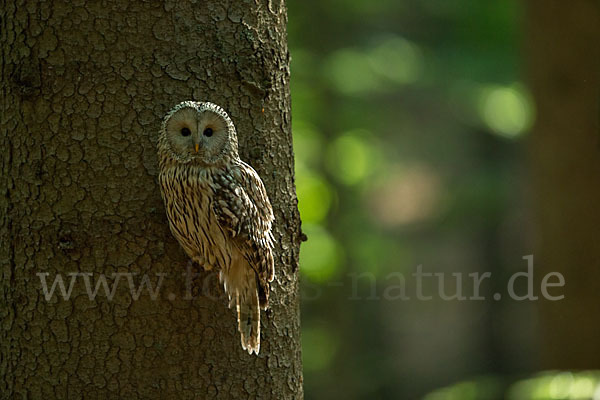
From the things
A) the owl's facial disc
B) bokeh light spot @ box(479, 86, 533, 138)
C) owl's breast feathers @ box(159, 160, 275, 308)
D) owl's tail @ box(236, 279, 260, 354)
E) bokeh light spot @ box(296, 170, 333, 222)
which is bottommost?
owl's tail @ box(236, 279, 260, 354)

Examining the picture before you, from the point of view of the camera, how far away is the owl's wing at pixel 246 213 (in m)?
2.84

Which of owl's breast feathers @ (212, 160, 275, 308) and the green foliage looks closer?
owl's breast feathers @ (212, 160, 275, 308)

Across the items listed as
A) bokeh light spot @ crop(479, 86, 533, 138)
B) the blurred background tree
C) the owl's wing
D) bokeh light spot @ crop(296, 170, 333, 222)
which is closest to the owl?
the owl's wing

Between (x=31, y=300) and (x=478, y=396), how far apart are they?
478cm

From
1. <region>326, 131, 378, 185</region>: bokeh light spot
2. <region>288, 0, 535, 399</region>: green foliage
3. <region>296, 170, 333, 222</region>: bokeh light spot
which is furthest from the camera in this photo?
<region>326, 131, 378, 185</region>: bokeh light spot

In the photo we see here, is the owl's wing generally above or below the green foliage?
below

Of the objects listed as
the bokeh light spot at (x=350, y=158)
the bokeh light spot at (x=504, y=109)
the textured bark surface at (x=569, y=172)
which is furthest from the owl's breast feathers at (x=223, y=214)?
the bokeh light spot at (x=504, y=109)

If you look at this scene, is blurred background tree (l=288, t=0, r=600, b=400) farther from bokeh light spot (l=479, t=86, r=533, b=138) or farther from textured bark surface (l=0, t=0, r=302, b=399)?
textured bark surface (l=0, t=0, r=302, b=399)

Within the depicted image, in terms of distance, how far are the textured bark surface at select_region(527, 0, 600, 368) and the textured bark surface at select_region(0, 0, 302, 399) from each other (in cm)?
470

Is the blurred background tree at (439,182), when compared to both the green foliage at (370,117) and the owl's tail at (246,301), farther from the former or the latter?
the owl's tail at (246,301)

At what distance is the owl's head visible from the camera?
8.98ft

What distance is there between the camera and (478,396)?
21.2ft

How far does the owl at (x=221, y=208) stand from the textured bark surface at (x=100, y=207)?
0.22 ft

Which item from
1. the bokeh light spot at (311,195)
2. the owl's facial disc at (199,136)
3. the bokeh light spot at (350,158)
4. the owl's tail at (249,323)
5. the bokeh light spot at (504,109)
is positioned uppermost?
the bokeh light spot at (504,109)
